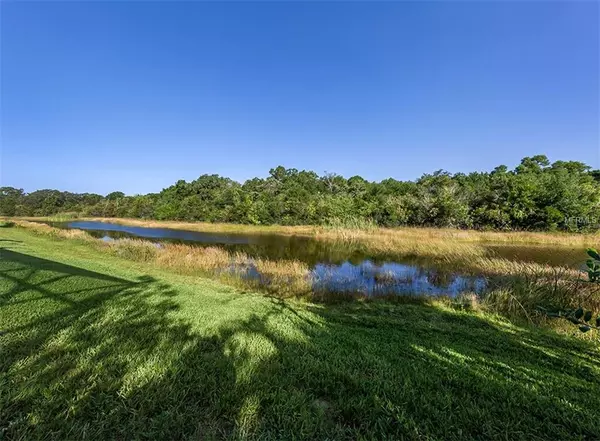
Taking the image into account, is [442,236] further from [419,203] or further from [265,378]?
[265,378]

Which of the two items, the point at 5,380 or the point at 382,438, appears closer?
the point at 382,438

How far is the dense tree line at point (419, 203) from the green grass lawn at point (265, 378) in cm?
2334

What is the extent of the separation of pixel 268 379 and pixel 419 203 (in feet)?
109

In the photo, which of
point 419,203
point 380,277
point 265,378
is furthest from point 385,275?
point 419,203

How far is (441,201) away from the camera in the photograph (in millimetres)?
30266

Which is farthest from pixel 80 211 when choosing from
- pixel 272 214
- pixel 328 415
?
pixel 328 415

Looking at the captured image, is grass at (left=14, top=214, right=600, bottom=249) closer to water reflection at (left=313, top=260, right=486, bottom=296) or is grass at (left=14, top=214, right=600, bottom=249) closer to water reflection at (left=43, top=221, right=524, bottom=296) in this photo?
water reflection at (left=43, top=221, right=524, bottom=296)

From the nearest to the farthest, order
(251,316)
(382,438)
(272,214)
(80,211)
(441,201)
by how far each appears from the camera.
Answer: (382,438) < (251,316) < (441,201) < (272,214) < (80,211)

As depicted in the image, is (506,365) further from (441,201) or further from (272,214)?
(272,214)

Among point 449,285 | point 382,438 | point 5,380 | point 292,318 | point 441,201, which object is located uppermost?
point 441,201

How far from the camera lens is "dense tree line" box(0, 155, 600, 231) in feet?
90.1

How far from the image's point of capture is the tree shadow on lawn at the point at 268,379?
1.99 meters

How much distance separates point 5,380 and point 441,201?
33.8 metres

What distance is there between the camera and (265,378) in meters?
2.60
